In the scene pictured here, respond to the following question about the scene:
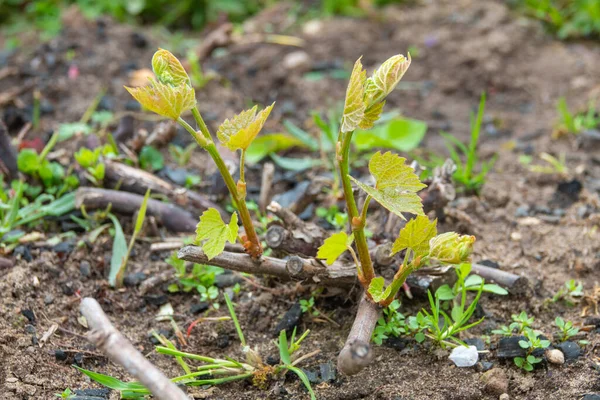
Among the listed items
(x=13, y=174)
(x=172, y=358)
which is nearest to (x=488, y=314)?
(x=172, y=358)

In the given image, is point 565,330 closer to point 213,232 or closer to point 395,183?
point 395,183

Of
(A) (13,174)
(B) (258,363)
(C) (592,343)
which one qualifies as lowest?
(C) (592,343)

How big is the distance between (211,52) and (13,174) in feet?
5.21

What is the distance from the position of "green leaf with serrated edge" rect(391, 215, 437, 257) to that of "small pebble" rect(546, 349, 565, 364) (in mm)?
524

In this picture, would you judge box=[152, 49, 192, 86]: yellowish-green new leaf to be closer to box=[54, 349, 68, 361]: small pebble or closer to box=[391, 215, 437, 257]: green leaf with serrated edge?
box=[391, 215, 437, 257]: green leaf with serrated edge

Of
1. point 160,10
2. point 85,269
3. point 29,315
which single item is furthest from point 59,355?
point 160,10

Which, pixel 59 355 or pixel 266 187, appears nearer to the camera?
pixel 59 355

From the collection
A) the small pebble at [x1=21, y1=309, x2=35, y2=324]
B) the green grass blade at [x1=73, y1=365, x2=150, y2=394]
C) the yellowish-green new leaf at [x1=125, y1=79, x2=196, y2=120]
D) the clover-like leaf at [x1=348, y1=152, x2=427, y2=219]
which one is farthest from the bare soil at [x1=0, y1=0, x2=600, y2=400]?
the yellowish-green new leaf at [x1=125, y1=79, x2=196, y2=120]

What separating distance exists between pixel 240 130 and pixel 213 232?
0.91ft

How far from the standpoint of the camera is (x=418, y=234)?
1667mm

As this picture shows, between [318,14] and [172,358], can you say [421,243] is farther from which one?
[318,14]

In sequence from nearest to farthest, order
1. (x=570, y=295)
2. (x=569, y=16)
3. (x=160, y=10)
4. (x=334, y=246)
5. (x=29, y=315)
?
(x=334, y=246)
(x=29, y=315)
(x=570, y=295)
(x=569, y=16)
(x=160, y=10)

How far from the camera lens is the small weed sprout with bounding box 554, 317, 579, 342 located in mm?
1911

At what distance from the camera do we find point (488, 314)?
206 cm
